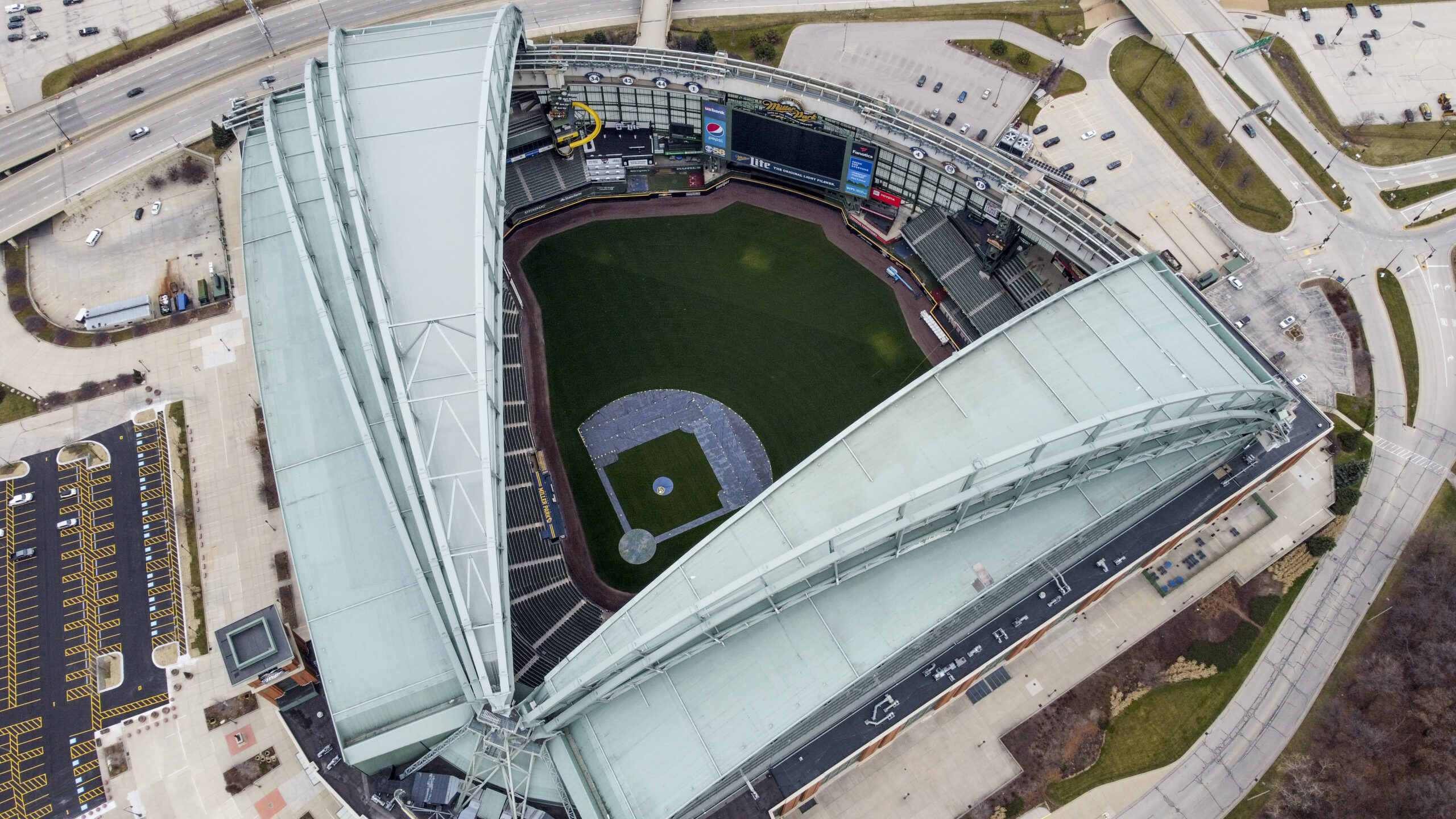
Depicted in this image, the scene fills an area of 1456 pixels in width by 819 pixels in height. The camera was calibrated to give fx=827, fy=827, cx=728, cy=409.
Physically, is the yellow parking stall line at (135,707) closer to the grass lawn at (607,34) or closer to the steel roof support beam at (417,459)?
the steel roof support beam at (417,459)

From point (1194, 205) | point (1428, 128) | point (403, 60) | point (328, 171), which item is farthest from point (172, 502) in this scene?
point (1428, 128)

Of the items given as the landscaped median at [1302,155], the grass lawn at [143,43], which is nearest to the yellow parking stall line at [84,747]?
the grass lawn at [143,43]

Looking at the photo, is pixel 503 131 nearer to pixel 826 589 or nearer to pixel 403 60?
pixel 403 60

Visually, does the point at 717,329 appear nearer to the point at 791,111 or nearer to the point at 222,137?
the point at 791,111

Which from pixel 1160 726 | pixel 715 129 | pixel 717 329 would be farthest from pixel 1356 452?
pixel 715 129

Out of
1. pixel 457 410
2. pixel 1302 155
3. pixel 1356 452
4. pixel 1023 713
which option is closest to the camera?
pixel 457 410
